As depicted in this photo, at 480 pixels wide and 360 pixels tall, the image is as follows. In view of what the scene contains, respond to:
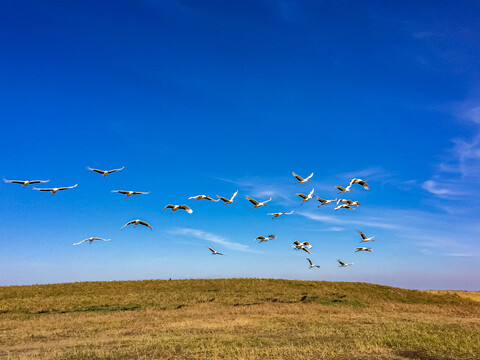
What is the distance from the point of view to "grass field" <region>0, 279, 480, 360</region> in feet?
64.3

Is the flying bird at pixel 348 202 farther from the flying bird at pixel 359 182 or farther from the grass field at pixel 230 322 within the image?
the grass field at pixel 230 322

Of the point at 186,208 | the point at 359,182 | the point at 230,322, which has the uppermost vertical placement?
the point at 359,182

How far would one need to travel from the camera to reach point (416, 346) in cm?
2047

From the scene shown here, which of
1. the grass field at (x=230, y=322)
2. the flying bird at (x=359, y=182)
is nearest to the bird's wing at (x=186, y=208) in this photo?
the grass field at (x=230, y=322)

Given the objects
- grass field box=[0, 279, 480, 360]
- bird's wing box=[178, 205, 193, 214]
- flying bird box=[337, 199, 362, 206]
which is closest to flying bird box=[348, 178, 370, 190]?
flying bird box=[337, 199, 362, 206]

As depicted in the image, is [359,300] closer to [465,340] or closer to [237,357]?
[465,340]

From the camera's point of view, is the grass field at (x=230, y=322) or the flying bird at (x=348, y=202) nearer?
the grass field at (x=230, y=322)

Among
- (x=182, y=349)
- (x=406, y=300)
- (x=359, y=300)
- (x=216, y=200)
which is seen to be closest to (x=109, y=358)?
(x=182, y=349)

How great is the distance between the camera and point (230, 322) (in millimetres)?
31406

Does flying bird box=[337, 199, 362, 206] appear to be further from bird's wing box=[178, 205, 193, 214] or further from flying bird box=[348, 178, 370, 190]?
bird's wing box=[178, 205, 193, 214]

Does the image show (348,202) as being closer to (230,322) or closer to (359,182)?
(359,182)

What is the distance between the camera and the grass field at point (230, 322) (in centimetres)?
1961

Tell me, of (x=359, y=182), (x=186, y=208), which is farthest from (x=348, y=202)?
(x=186, y=208)

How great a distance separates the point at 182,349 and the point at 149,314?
19.6 m
